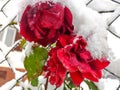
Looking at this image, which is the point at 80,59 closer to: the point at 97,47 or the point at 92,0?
the point at 97,47

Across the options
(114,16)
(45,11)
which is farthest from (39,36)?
(114,16)

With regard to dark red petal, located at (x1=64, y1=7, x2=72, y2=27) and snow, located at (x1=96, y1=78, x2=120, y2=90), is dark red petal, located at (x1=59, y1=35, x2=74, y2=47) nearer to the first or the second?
dark red petal, located at (x1=64, y1=7, x2=72, y2=27)

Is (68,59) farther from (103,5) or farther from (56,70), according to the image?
(103,5)

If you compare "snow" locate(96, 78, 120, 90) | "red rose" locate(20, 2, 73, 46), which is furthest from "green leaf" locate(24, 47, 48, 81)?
"snow" locate(96, 78, 120, 90)

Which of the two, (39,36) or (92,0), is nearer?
(39,36)

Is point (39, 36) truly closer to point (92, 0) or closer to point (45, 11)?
point (45, 11)
